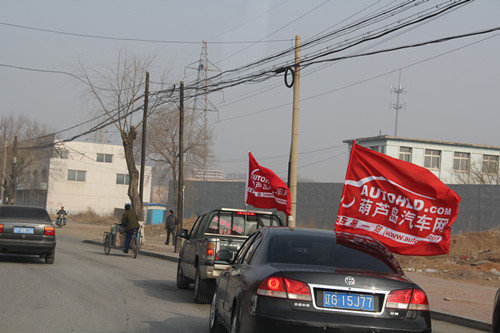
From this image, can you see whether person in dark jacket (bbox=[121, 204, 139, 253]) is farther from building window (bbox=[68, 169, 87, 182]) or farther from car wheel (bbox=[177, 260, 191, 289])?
building window (bbox=[68, 169, 87, 182])

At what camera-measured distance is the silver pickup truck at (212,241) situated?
1169 centimetres

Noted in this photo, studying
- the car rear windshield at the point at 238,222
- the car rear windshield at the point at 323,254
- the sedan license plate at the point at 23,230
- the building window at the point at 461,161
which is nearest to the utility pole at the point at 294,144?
the car rear windshield at the point at 238,222

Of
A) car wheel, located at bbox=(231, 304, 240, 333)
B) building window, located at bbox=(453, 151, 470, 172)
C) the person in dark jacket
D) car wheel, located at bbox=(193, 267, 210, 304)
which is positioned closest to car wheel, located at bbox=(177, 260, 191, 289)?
car wheel, located at bbox=(193, 267, 210, 304)

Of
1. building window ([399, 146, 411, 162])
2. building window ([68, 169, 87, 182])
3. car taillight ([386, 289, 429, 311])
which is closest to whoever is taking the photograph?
car taillight ([386, 289, 429, 311])

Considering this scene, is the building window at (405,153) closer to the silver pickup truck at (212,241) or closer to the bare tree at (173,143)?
the bare tree at (173,143)

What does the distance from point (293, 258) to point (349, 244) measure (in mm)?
689

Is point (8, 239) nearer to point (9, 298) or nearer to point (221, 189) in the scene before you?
point (9, 298)

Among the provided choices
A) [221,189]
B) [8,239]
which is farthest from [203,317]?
[221,189]

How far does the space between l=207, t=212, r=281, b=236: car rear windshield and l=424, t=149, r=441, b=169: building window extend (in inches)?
2155

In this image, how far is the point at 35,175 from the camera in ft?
278

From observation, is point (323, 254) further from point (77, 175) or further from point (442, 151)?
point (77, 175)

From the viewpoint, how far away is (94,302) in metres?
10.9

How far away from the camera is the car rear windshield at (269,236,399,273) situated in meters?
6.32

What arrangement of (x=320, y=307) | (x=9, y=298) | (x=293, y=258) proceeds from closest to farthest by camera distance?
(x=320, y=307)
(x=293, y=258)
(x=9, y=298)
